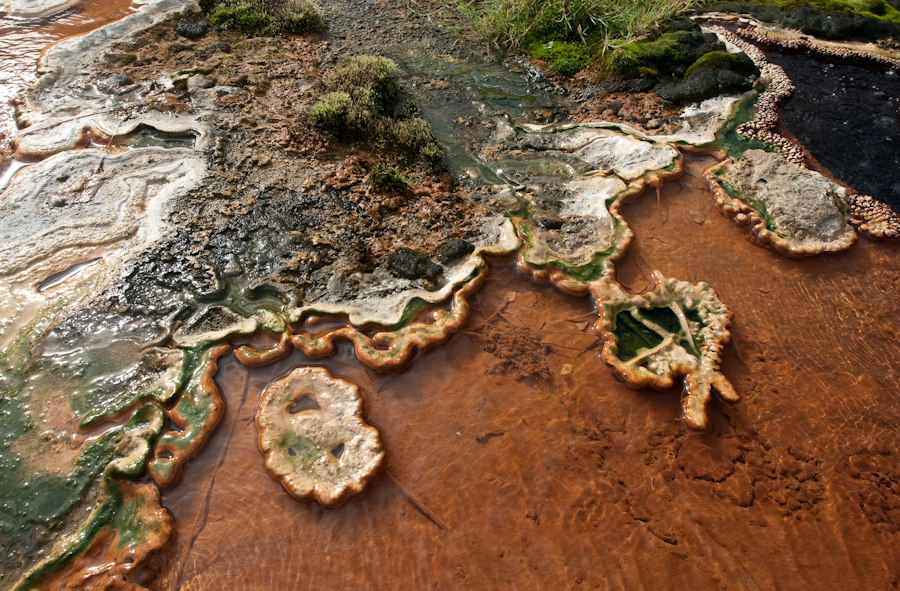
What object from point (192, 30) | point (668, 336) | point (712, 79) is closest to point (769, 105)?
point (712, 79)

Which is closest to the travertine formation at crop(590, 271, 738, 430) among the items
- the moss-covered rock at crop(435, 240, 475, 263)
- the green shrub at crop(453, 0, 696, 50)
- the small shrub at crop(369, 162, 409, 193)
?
the moss-covered rock at crop(435, 240, 475, 263)

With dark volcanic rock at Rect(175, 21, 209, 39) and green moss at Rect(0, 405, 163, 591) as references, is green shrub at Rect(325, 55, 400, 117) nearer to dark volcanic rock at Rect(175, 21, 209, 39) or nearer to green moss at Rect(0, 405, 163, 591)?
dark volcanic rock at Rect(175, 21, 209, 39)

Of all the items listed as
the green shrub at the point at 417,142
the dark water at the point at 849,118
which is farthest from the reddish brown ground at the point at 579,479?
the dark water at the point at 849,118

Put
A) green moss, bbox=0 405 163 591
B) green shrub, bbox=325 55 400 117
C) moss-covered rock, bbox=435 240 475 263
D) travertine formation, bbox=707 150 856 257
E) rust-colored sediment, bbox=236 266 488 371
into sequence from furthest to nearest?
green shrub, bbox=325 55 400 117 → travertine formation, bbox=707 150 856 257 → moss-covered rock, bbox=435 240 475 263 → rust-colored sediment, bbox=236 266 488 371 → green moss, bbox=0 405 163 591

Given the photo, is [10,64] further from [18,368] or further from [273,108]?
[18,368]

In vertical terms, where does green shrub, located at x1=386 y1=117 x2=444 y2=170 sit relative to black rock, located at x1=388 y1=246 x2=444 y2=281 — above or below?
above

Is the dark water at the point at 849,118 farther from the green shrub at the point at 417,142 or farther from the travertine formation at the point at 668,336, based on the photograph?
the green shrub at the point at 417,142
